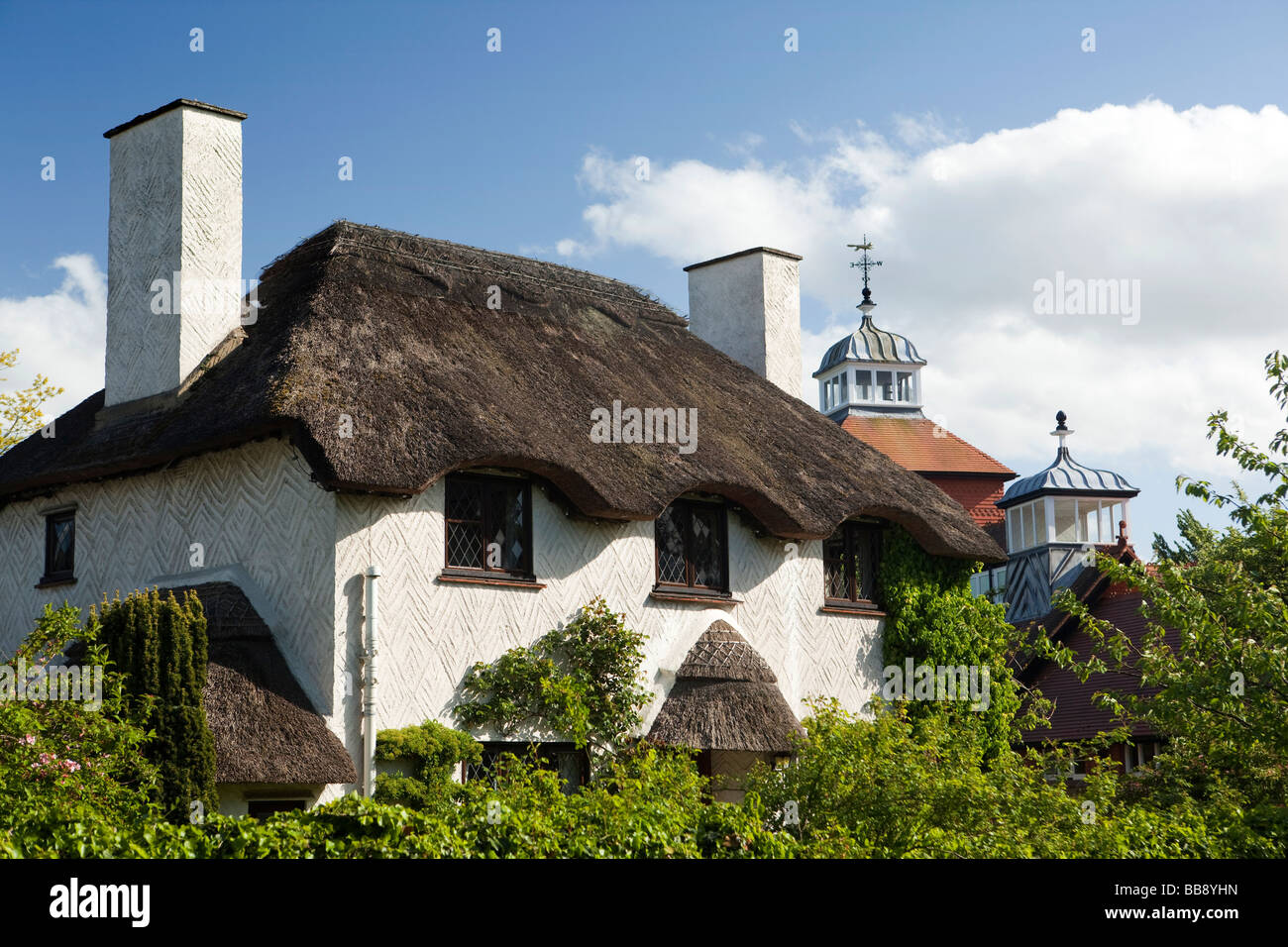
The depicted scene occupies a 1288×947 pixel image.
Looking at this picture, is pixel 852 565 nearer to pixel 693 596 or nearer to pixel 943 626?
pixel 943 626

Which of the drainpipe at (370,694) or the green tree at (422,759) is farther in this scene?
the drainpipe at (370,694)

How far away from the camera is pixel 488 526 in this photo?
1642 cm

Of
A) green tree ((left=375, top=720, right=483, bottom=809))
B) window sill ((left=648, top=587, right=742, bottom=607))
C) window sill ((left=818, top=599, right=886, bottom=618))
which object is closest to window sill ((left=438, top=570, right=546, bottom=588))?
green tree ((left=375, top=720, right=483, bottom=809))

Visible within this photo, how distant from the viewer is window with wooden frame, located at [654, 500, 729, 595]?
18203 mm

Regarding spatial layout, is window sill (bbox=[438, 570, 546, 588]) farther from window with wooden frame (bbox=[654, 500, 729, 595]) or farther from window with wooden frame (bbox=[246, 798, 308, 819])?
window with wooden frame (bbox=[246, 798, 308, 819])

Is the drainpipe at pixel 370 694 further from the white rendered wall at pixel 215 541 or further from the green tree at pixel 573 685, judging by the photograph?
the green tree at pixel 573 685

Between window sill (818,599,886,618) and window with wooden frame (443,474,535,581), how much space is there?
489cm

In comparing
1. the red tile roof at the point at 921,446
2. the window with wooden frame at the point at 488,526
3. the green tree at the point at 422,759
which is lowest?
the green tree at the point at 422,759

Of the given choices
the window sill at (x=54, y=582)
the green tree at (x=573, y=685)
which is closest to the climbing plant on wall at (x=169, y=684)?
the green tree at (x=573, y=685)

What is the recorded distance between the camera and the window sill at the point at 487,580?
15.8 m

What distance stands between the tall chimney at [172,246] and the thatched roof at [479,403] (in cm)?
37
